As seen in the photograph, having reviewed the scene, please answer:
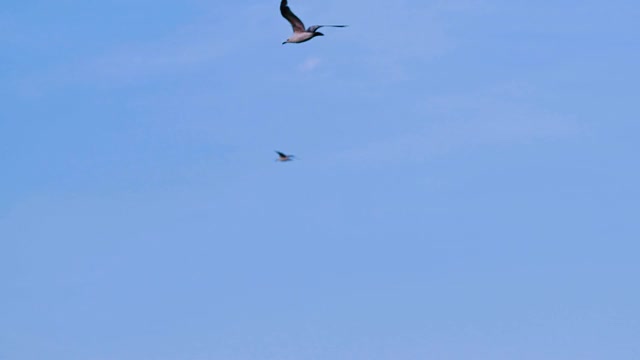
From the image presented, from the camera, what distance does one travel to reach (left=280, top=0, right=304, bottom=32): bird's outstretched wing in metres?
123

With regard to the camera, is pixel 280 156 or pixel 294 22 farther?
pixel 280 156

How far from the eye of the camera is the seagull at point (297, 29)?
123 metres

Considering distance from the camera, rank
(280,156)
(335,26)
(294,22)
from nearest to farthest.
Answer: (335,26)
(294,22)
(280,156)

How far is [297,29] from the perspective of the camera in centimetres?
12456

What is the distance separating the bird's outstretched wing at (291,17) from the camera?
123 m

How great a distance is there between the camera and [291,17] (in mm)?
124188

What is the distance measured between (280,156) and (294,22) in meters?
38.1

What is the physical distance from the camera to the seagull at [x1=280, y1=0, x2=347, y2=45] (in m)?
123

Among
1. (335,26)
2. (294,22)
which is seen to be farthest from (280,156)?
(335,26)

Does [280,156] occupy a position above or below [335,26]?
below

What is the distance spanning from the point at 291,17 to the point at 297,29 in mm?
1314

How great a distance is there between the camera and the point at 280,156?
6314 inches

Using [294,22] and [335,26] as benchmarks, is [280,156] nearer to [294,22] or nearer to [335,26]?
[294,22]

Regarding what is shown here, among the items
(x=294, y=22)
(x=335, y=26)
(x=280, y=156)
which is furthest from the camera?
(x=280, y=156)
